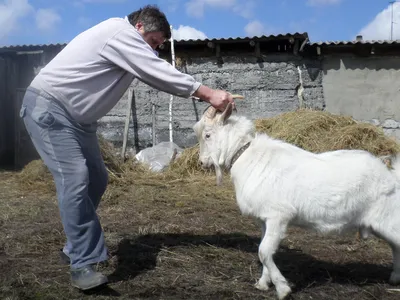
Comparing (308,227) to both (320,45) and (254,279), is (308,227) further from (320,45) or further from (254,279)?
(320,45)

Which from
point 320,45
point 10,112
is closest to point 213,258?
point 320,45

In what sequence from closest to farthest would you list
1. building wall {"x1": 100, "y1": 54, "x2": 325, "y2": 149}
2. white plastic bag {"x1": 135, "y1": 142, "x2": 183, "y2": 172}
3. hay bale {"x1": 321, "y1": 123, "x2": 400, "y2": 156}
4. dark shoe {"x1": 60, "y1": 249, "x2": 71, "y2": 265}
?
1. dark shoe {"x1": 60, "y1": 249, "x2": 71, "y2": 265}
2. hay bale {"x1": 321, "y1": 123, "x2": 400, "y2": 156}
3. white plastic bag {"x1": 135, "y1": 142, "x2": 183, "y2": 172}
4. building wall {"x1": 100, "y1": 54, "x2": 325, "y2": 149}

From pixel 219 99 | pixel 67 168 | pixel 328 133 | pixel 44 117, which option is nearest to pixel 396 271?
pixel 219 99

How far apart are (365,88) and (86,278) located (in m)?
9.52

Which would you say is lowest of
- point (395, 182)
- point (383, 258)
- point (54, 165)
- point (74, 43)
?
point (383, 258)

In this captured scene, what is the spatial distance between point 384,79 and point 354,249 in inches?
286

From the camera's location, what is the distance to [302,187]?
401cm

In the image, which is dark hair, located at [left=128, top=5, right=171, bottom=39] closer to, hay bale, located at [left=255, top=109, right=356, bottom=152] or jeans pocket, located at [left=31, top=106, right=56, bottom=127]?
jeans pocket, located at [left=31, top=106, right=56, bottom=127]

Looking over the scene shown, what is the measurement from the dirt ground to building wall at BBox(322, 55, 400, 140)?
5.44 metres

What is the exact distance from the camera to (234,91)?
12.4 metres

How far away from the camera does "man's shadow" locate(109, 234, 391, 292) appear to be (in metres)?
4.48

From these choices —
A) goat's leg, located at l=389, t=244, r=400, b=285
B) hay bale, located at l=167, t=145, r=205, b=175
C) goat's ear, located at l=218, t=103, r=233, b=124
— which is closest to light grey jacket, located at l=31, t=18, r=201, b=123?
goat's ear, located at l=218, t=103, r=233, b=124

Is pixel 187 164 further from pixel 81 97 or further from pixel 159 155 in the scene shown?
pixel 81 97

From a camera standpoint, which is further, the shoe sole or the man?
the man
